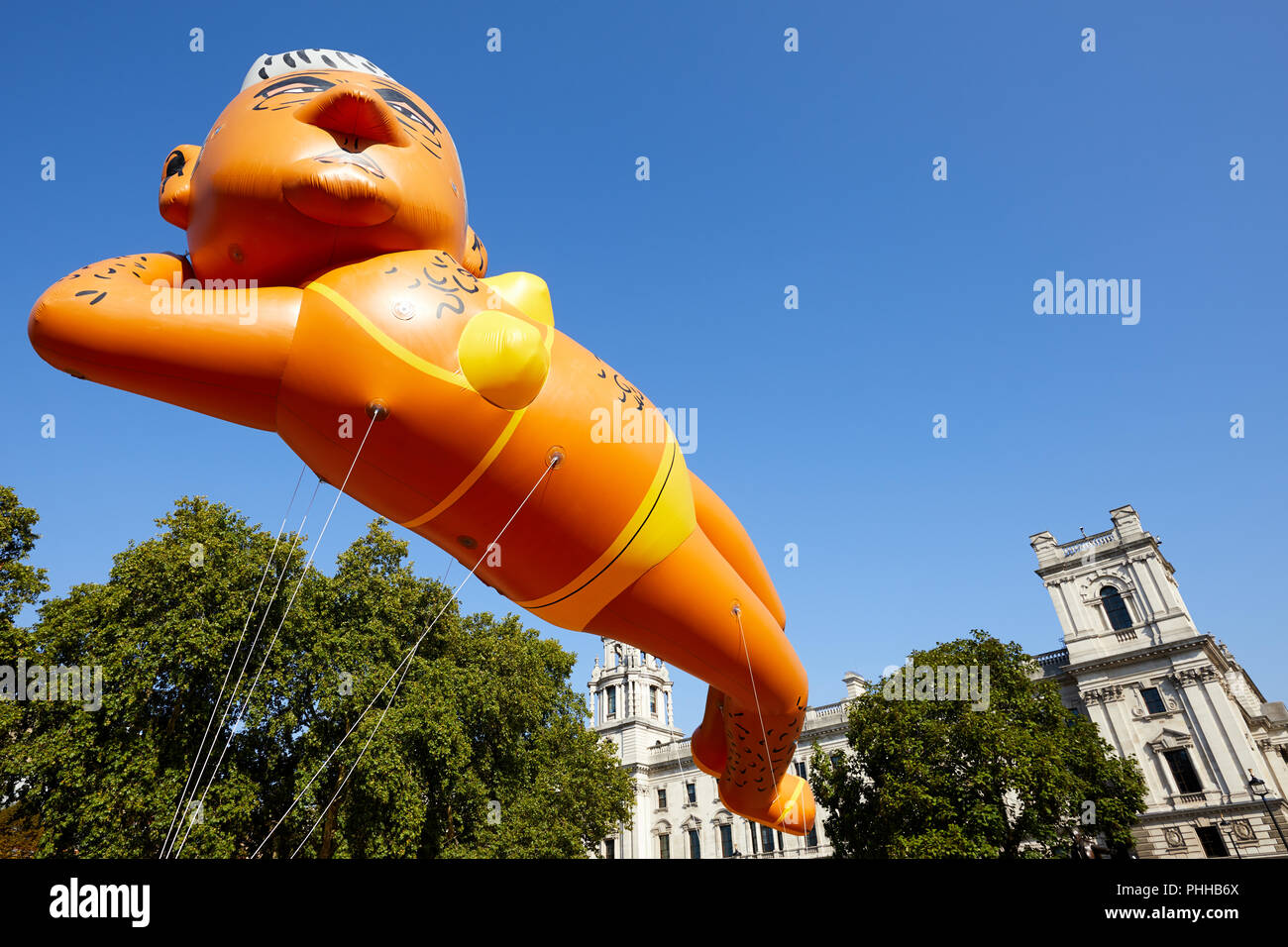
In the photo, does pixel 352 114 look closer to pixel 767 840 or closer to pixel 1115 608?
pixel 1115 608

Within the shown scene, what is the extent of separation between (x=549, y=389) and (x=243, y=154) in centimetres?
277

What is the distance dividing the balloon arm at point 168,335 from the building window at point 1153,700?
43.2m

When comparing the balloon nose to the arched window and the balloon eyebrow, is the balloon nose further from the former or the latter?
the arched window

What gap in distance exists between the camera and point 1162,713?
115ft

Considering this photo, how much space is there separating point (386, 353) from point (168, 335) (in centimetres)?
140

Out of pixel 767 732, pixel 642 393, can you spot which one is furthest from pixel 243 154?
pixel 767 732

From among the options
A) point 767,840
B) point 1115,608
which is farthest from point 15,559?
point 1115,608

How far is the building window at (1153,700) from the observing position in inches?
1388

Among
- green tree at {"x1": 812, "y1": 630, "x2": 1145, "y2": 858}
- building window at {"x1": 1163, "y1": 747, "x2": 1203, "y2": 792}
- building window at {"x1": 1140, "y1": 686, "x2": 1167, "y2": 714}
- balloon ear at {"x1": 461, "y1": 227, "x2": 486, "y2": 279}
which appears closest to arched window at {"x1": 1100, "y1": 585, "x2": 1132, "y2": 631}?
building window at {"x1": 1140, "y1": 686, "x2": 1167, "y2": 714}

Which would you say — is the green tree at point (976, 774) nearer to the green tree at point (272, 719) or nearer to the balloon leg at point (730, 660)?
the green tree at point (272, 719)

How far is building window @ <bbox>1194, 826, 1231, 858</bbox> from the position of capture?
31.3 m

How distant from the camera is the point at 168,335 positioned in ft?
15.6
